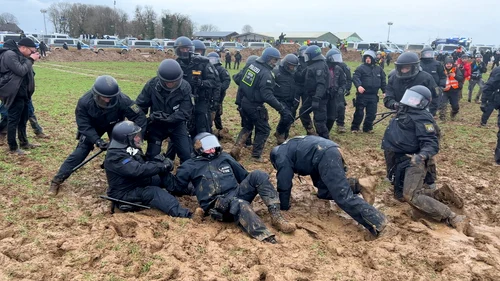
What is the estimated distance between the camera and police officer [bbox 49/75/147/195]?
17.4 feet

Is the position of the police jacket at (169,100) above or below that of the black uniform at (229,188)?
above

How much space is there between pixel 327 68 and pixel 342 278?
5.49m

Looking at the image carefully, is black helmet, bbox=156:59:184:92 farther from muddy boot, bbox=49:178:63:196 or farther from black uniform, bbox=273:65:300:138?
black uniform, bbox=273:65:300:138

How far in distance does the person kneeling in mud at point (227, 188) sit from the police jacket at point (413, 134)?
2.18 metres

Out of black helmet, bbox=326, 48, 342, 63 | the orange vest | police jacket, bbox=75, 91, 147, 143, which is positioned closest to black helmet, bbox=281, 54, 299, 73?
black helmet, bbox=326, 48, 342, 63

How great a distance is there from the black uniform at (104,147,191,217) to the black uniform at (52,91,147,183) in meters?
0.75

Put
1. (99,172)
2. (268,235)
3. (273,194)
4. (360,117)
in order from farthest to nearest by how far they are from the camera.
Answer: (360,117) → (99,172) → (273,194) → (268,235)

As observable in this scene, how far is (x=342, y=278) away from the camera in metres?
3.60

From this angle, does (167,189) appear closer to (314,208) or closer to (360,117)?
(314,208)

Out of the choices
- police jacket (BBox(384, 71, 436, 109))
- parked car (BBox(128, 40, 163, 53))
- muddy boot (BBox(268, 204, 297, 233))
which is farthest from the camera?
parked car (BBox(128, 40, 163, 53))

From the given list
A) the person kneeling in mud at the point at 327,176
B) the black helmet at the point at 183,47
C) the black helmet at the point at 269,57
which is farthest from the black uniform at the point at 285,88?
the person kneeling in mud at the point at 327,176

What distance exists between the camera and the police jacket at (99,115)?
5418 mm

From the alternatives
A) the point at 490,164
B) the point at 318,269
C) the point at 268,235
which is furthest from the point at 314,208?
the point at 490,164

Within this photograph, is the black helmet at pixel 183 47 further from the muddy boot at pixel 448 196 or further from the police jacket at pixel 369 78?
the muddy boot at pixel 448 196
